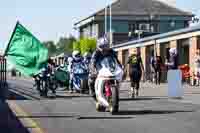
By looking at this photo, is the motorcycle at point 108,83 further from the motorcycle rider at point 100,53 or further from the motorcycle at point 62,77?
the motorcycle at point 62,77

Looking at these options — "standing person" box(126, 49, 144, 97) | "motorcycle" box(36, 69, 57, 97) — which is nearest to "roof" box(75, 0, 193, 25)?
"motorcycle" box(36, 69, 57, 97)

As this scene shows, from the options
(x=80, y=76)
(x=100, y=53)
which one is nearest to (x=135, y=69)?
(x=80, y=76)

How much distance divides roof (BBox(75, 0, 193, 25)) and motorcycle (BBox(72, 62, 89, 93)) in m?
70.6

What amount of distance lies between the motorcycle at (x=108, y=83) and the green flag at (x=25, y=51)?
1504 mm

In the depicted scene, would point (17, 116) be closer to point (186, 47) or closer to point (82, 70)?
point (82, 70)

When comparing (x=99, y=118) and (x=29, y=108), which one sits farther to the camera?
(x=29, y=108)

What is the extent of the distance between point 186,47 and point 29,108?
83.5 ft

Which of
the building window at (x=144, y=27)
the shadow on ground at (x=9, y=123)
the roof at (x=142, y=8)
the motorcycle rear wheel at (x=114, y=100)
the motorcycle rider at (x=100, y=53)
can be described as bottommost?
the shadow on ground at (x=9, y=123)

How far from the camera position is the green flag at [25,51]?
48.7ft

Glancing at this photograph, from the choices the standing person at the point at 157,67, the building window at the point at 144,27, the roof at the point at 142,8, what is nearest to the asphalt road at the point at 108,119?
the standing person at the point at 157,67

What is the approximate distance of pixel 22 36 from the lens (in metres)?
14.9

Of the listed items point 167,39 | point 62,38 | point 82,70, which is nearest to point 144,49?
point 167,39

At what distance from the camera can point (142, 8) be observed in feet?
337

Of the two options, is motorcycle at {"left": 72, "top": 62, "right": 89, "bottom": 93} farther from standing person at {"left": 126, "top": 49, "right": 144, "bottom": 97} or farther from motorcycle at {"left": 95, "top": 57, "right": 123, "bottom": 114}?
motorcycle at {"left": 95, "top": 57, "right": 123, "bottom": 114}
